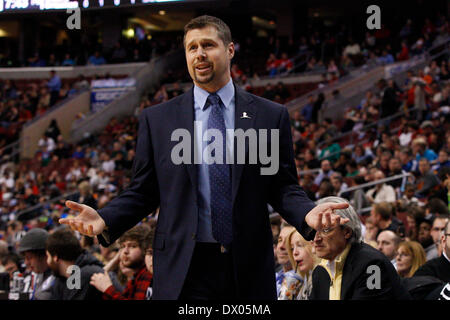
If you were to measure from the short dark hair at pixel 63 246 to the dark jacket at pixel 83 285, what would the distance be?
0.17 ft

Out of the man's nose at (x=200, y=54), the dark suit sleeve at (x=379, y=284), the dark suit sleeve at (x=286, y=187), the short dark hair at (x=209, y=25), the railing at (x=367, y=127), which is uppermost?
the railing at (x=367, y=127)

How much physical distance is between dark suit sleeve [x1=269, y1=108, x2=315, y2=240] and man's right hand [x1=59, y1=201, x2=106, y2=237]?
26.3 inches

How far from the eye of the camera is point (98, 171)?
602 inches

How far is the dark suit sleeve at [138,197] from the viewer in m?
2.54

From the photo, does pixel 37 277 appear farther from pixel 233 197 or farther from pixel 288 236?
pixel 233 197

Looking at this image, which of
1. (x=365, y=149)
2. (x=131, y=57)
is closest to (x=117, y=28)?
(x=131, y=57)

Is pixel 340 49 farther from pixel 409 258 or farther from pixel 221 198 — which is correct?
pixel 221 198

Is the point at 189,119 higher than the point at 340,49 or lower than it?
lower

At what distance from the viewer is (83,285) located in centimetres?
466

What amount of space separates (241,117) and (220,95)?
0.13 m

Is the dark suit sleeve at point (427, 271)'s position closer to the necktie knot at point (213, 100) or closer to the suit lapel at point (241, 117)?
the suit lapel at point (241, 117)

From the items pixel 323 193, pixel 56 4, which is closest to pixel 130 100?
pixel 323 193

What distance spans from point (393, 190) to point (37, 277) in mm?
5023

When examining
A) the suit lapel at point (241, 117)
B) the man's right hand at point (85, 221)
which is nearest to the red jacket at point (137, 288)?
the man's right hand at point (85, 221)
